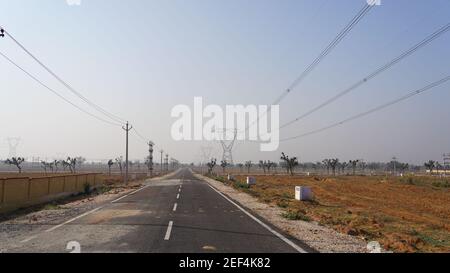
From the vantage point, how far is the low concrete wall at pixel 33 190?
2034 cm

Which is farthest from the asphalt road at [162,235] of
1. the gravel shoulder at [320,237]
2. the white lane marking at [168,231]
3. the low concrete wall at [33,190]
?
the low concrete wall at [33,190]

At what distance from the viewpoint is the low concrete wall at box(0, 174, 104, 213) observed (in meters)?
20.3

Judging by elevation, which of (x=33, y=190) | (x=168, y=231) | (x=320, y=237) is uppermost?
(x=33, y=190)

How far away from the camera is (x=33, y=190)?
947 inches

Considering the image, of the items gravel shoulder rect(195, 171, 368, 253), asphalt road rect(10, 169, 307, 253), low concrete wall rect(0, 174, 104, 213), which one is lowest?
gravel shoulder rect(195, 171, 368, 253)

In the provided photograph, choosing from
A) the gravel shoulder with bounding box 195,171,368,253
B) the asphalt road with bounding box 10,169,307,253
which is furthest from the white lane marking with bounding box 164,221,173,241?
the gravel shoulder with bounding box 195,171,368,253

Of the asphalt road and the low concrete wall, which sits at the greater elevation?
the low concrete wall

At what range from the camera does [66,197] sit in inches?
1187

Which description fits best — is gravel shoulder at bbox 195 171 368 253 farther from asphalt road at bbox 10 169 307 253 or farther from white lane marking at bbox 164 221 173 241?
white lane marking at bbox 164 221 173 241

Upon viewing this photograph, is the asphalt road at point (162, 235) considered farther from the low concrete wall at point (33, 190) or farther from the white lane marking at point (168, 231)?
the low concrete wall at point (33, 190)

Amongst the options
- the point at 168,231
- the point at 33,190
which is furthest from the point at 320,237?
the point at 33,190

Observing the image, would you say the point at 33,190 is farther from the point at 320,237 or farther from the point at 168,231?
the point at 320,237
